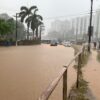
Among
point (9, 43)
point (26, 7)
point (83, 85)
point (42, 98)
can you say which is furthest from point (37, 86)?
point (26, 7)

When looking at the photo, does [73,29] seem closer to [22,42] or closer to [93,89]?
[22,42]

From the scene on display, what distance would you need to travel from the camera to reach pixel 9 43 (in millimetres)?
66375

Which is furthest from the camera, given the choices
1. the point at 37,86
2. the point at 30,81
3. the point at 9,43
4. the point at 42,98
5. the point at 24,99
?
the point at 9,43

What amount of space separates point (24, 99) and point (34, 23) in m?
75.6

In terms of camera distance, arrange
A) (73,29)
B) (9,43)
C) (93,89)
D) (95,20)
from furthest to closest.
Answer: (73,29) < (95,20) < (9,43) < (93,89)

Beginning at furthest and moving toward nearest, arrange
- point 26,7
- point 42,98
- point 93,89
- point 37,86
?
point 26,7 < point 37,86 < point 93,89 < point 42,98

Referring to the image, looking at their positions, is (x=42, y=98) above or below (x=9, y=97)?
above

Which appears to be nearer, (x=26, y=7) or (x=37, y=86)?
(x=37, y=86)

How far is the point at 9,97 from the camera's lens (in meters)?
9.81

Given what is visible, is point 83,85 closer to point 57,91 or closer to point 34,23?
point 57,91

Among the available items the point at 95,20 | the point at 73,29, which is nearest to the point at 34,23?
the point at 95,20

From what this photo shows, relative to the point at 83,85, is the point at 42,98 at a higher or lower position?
higher

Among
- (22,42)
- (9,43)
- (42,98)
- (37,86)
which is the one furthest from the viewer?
(22,42)

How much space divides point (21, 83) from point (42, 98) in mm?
9114
